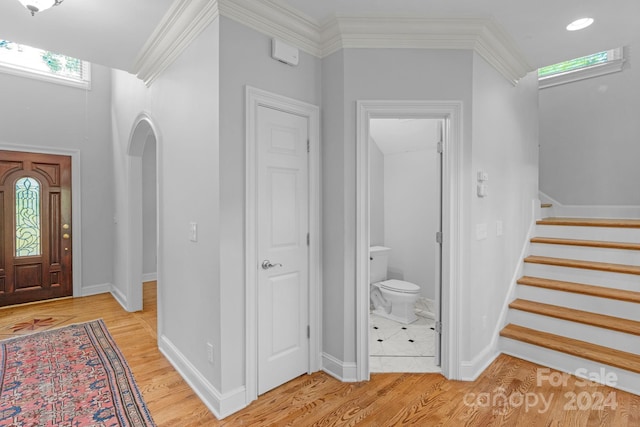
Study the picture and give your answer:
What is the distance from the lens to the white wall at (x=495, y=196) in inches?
96.0

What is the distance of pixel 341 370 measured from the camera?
A: 2.38 metres

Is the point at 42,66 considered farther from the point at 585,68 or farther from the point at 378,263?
the point at 585,68

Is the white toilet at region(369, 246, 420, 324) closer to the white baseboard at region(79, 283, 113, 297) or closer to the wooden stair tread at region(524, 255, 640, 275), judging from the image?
the wooden stair tread at region(524, 255, 640, 275)

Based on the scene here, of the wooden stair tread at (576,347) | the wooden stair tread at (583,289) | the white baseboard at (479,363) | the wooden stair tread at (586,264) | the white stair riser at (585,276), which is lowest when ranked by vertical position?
the white baseboard at (479,363)

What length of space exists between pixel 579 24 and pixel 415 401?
2.90 m

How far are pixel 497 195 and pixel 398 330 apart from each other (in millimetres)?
1645

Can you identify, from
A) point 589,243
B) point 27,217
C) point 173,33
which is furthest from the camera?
point 27,217

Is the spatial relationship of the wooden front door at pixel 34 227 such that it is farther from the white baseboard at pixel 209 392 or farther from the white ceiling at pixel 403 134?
the white ceiling at pixel 403 134

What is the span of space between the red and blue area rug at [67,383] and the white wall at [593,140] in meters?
5.42

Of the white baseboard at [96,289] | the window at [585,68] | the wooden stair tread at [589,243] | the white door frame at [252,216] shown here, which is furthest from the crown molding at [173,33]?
the window at [585,68]

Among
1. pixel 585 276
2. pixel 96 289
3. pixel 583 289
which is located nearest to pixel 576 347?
pixel 583 289

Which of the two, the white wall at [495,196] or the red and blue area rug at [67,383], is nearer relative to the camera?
the red and blue area rug at [67,383]

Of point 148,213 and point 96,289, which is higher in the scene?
point 148,213

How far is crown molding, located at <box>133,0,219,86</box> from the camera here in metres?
2.04
